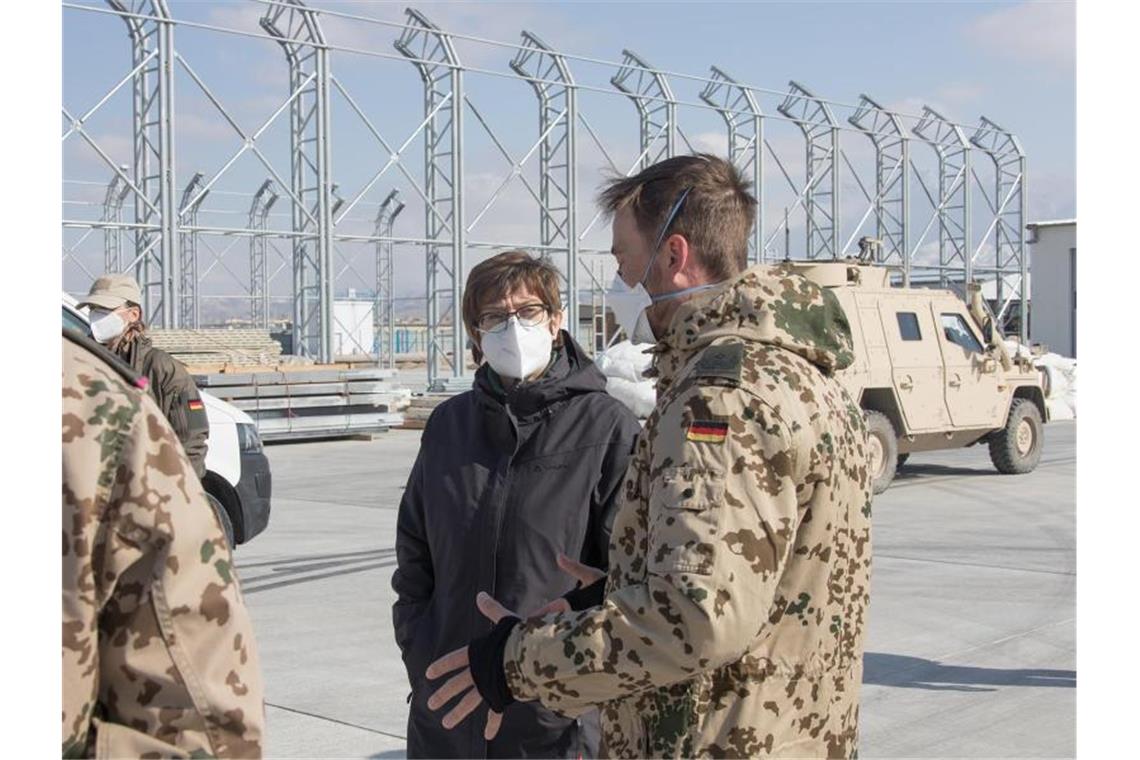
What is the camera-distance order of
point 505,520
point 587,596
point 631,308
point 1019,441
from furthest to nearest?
point 1019,441
point 505,520
point 631,308
point 587,596

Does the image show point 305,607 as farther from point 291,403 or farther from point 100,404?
point 291,403

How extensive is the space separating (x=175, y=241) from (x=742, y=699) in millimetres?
17824

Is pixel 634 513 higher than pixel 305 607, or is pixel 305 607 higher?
pixel 634 513

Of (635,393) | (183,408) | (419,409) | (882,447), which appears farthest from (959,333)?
(419,409)

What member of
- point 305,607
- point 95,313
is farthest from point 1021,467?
point 95,313

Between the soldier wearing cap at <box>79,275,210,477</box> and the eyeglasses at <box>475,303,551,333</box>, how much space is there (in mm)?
3350

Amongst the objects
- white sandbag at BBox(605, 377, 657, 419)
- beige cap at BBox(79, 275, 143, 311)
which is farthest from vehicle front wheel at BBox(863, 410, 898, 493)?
beige cap at BBox(79, 275, 143, 311)

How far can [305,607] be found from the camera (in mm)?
7398

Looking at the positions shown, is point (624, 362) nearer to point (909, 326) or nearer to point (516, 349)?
point (909, 326)

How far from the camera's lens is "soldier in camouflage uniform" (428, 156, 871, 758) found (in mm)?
1856

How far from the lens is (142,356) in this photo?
20.9 feet

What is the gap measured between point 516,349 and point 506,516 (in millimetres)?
520

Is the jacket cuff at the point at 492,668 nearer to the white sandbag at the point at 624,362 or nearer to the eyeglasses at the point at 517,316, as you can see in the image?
the eyeglasses at the point at 517,316

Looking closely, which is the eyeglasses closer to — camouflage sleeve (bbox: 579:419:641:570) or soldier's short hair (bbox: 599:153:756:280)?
camouflage sleeve (bbox: 579:419:641:570)
